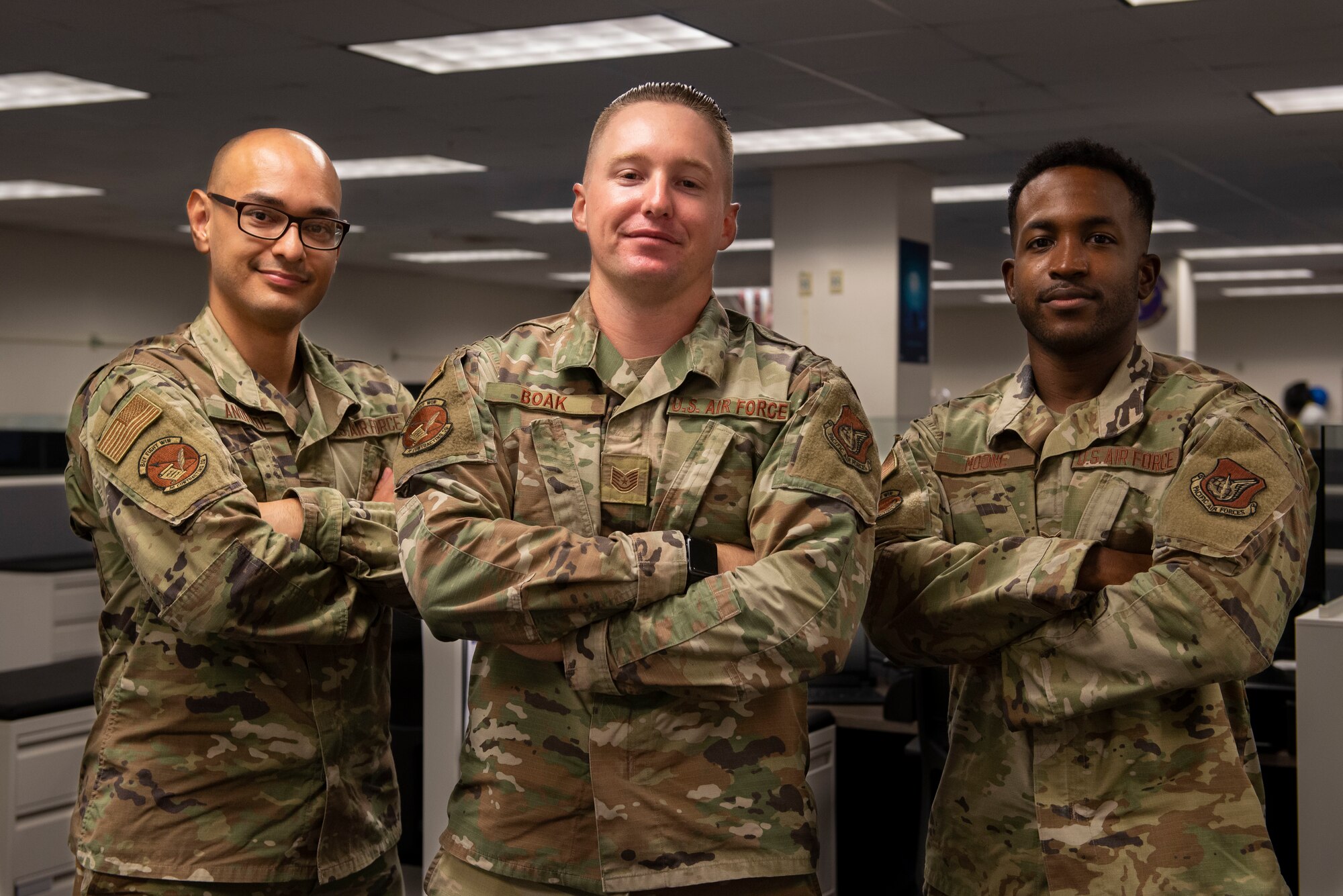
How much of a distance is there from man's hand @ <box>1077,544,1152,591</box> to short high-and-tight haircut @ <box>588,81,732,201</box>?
0.71 meters

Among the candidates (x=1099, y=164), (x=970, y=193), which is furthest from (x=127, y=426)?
(x=970, y=193)

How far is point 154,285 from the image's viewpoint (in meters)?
14.6

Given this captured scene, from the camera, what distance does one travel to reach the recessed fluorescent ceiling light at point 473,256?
587 inches

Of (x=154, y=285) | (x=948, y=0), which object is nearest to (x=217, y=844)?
(x=948, y=0)

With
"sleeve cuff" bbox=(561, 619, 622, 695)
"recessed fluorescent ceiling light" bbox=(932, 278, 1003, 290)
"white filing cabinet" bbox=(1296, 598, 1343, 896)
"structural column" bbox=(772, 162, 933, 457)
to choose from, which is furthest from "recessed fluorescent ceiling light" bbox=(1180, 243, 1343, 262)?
"sleeve cuff" bbox=(561, 619, 622, 695)

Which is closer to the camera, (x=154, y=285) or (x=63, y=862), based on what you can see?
(x=63, y=862)

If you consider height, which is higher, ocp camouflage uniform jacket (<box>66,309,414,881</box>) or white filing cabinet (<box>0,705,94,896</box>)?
ocp camouflage uniform jacket (<box>66,309,414,881</box>)

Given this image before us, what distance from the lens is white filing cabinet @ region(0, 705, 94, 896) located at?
2713 mm

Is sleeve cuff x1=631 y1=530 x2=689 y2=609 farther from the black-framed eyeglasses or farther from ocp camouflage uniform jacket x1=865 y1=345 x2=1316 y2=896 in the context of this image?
the black-framed eyeglasses

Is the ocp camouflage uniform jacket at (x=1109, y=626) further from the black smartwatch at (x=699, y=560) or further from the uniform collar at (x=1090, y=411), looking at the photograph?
the black smartwatch at (x=699, y=560)

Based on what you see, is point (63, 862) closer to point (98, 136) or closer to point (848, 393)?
point (848, 393)

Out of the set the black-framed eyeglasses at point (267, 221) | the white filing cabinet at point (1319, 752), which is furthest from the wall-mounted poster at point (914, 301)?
the black-framed eyeglasses at point (267, 221)

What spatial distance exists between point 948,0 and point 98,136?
5803mm

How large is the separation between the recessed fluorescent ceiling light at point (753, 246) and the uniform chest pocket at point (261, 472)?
1112 centimetres
